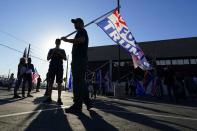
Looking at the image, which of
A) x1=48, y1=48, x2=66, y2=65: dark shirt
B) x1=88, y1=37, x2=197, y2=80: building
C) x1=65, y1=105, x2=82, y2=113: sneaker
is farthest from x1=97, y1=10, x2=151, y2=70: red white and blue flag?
x1=88, y1=37, x2=197, y2=80: building

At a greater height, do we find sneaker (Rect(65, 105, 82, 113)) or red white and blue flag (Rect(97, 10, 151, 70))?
red white and blue flag (Rect(97, 10, 151, 70))

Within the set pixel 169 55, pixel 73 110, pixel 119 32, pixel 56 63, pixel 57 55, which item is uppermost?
pixel 169 55

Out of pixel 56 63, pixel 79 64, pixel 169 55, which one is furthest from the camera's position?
pixel 169 55

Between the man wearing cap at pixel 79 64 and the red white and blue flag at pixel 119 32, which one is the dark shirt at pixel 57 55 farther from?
the red white and blue flag at pixel 119 32

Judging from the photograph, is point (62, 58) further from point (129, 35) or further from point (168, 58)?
point (168, 58)

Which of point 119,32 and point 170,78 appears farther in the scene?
point 119,32

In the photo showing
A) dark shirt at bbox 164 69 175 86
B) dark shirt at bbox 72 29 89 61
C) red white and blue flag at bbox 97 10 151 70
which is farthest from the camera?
red white and blue flag at bbox 97 10 151 70

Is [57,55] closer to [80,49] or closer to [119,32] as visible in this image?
[80,49]

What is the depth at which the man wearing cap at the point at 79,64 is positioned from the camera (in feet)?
16.7

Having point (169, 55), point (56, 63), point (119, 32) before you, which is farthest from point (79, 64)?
point (169, 55)

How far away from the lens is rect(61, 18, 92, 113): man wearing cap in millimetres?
5082

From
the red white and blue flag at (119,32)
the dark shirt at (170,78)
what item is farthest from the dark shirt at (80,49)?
the dark shirt at (170,78)

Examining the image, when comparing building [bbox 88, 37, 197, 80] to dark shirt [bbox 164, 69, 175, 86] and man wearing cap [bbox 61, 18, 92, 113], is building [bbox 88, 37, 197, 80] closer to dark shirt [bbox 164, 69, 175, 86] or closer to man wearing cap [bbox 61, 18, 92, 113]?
dark shirt [bbox 164, 69, 175, 86]

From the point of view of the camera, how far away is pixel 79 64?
5.19 m
